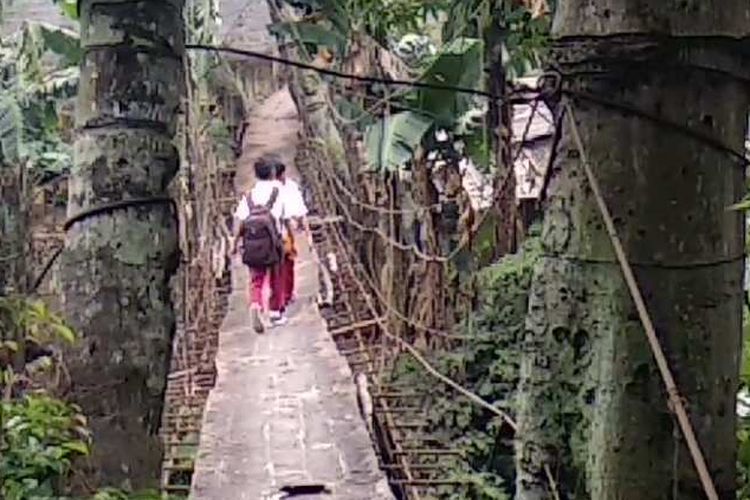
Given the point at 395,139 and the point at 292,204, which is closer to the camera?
the point at 395,139

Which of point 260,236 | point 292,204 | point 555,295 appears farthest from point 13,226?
point 555,295

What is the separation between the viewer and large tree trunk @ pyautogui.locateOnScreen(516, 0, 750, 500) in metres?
1.55

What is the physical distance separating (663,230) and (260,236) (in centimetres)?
490

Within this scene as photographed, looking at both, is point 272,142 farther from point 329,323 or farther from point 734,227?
point 734,227

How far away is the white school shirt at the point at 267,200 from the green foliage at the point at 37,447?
172 inches

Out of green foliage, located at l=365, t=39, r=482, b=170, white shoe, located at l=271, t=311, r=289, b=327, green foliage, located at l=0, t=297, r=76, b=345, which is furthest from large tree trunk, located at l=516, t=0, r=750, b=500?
white shoe, located at l=271, t=311, r=289, b=327

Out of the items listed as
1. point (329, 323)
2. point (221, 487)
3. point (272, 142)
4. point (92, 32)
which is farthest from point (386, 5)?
point (272, 142)

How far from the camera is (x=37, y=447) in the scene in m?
1.96

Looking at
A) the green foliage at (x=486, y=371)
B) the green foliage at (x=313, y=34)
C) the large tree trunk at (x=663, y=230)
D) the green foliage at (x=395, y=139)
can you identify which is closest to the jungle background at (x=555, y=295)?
the large tree trunk at (x=663, y=230)

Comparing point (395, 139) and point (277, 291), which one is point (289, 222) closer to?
point (277, 291)

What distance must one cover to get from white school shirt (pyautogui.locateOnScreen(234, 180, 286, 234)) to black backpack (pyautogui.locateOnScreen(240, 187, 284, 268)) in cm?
4

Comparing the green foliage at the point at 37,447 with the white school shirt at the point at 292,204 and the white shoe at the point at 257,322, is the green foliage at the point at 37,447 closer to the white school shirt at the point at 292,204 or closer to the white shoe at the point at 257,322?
the white school shirt at the point at 292,204

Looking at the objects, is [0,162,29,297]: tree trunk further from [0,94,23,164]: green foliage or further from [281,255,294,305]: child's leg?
[281,255,294,305]: child's leg

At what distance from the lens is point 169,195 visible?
239cm
